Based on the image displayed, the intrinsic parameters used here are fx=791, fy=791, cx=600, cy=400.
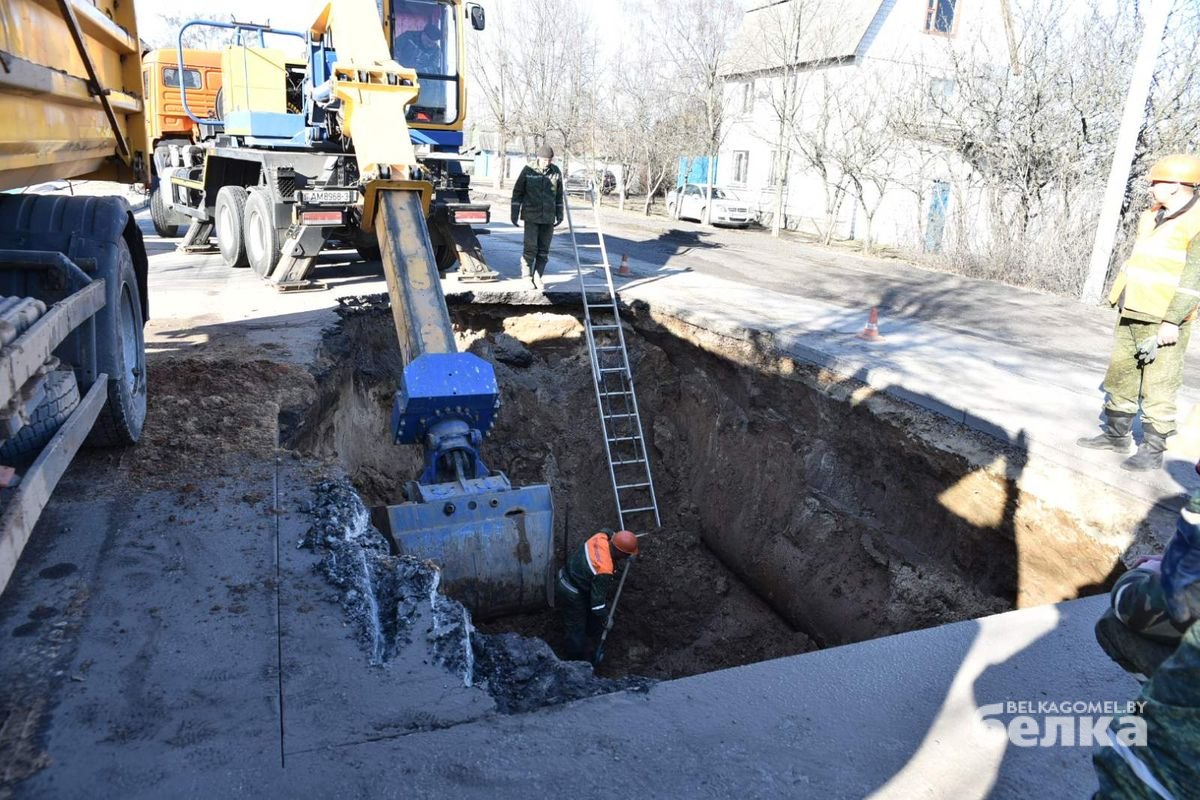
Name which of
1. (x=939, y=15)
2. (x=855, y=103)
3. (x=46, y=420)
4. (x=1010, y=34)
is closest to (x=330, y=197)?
(x=46, y=420)

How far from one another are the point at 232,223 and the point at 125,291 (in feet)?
23.8

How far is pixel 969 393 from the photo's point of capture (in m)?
6.68

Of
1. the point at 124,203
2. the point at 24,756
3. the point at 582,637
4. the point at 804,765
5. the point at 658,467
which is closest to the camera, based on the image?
the point at 24,756

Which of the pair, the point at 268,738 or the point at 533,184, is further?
the point at 533,184

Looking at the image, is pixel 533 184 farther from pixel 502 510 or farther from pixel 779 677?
pixel 779 677

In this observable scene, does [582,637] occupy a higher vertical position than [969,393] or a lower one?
lower

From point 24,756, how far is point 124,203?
11.4 ft

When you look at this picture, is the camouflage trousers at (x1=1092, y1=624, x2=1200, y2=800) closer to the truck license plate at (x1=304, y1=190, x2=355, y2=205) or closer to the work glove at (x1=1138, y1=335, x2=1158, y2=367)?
the work glove at (x1=1138, y1=335, x2=1158, y2=367)

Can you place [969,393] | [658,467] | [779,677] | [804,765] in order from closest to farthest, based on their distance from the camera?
[804,765], [779,677], [969,393], [658,467]

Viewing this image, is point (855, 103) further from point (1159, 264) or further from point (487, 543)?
point (487, 543)

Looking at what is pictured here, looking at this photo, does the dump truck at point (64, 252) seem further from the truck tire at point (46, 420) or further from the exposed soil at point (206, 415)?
the exposed soil at point (206, 415)

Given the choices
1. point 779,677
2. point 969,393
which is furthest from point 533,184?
point 779,677

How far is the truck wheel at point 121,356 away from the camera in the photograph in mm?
4105

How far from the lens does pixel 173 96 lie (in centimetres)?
1478
